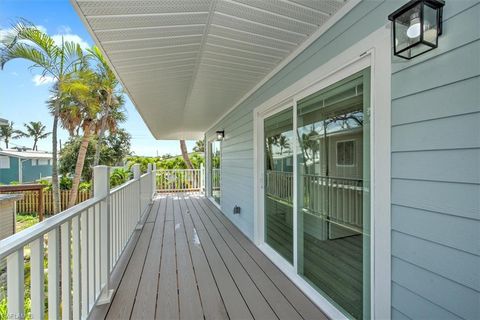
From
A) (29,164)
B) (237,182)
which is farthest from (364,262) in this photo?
(29,164)

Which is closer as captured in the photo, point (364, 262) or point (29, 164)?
point (364, 262)

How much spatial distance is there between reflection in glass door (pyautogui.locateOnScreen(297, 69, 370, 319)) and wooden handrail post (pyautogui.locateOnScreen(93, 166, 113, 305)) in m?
1.84

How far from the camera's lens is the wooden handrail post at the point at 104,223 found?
2.18m

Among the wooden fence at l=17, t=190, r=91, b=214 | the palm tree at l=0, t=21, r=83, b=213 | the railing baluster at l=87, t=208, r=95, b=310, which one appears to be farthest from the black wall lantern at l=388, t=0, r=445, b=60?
the wooden fence at l=17, t=190, r=91, b=214

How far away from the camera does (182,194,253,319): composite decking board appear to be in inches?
82.2

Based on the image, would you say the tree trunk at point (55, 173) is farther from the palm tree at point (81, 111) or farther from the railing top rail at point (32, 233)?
the railing top rail at point (32, 233)

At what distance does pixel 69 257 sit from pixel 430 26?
232 centimetres

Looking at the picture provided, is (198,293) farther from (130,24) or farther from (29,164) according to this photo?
(29,164)

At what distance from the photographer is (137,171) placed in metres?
4.62

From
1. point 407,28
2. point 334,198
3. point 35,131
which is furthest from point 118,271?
point 35,131

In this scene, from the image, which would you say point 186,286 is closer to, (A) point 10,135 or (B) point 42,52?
(B) point 42,52

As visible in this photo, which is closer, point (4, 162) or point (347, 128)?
point (347, 128)

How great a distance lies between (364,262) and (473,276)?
0.71 metres

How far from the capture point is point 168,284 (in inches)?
99.7
